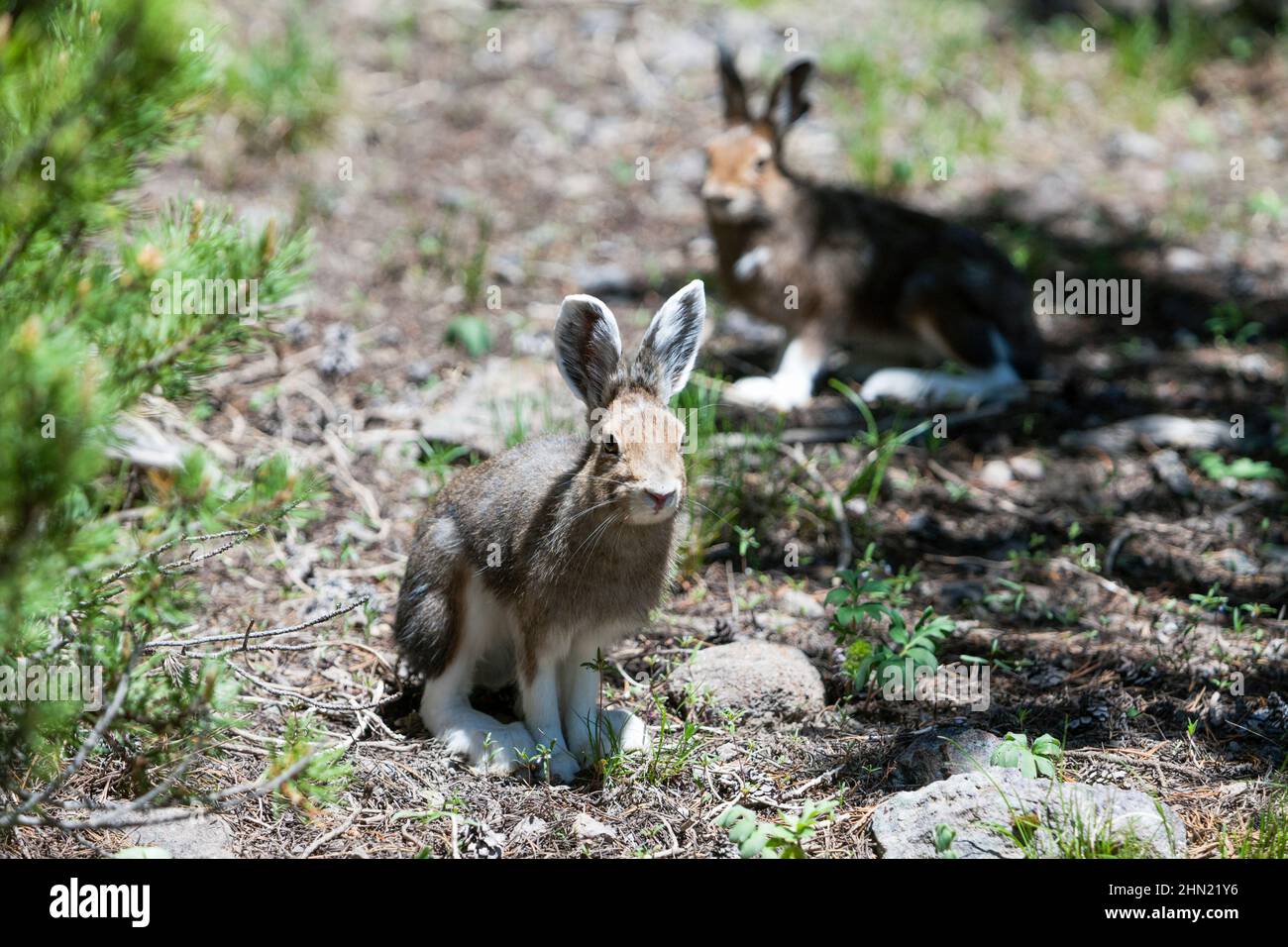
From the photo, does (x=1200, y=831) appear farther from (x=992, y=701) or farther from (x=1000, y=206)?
(x=1000, y=206)

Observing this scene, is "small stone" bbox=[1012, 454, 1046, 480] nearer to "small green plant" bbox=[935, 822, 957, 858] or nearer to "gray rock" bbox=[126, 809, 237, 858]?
"small green plant" bbox=[935, 822, 957, 858]

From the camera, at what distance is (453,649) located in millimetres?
4883

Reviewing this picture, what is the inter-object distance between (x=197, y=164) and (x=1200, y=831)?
7.73 meters

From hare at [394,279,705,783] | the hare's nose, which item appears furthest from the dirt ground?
the hare's nose

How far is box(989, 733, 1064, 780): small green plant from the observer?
168 inches

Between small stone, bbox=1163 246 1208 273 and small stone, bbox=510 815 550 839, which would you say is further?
small stone, bbox=1163 246 1208 273

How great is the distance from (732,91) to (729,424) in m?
2.60

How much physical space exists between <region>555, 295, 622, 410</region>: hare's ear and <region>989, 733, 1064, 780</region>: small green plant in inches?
71.3

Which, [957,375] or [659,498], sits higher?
[957,375]

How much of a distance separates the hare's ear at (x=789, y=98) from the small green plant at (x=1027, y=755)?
472 cm

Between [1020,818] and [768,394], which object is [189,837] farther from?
[768,394]

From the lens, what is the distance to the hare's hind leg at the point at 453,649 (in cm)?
483

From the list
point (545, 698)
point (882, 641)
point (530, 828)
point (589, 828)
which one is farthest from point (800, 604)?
point (530, 828)
